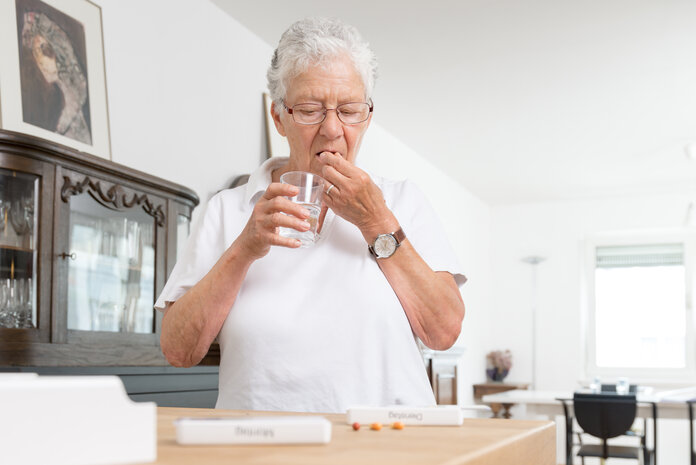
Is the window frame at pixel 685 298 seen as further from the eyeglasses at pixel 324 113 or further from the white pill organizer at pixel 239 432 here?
the white pill organizer at pixel 239 432

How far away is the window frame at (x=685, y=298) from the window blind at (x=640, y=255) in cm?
4

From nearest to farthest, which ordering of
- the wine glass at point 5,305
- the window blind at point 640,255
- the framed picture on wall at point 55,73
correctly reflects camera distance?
the wine glass at point 5,305 → the framed picture on wall at point 55,73 → the window blind at point 640,255

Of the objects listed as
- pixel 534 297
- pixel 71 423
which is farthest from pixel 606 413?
pixel 71 423

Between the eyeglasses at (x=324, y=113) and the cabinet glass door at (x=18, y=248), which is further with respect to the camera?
the cabinet glass door at (x=18, y=248)

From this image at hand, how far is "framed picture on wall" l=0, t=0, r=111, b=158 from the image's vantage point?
2.53 meters

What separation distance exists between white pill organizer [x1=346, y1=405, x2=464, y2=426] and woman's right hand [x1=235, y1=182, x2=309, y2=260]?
1.14ft

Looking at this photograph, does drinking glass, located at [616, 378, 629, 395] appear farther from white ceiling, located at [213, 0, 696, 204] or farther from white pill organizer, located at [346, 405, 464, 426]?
white pill organizer, located at [346, 405, 464, 426]

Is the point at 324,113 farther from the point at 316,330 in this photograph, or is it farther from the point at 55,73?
the point at 55,73

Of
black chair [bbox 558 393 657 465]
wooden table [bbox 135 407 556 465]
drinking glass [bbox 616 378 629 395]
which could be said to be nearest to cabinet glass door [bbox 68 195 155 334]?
wooden table [bbox 135 407 556 465]

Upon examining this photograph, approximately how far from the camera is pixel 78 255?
223 centimetres

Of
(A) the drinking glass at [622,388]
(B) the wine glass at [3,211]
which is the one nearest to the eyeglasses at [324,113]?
(B) the wine glass at [3,211]

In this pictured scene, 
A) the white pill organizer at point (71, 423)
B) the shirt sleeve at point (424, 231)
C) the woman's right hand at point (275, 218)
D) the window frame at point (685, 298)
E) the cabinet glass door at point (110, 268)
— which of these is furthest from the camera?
the window frame at point (685, 298)

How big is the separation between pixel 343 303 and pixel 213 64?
278 centimetres

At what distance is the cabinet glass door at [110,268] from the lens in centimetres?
223
